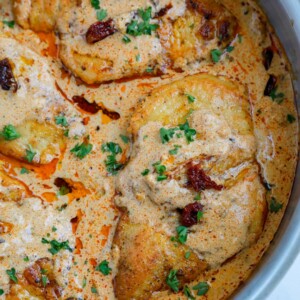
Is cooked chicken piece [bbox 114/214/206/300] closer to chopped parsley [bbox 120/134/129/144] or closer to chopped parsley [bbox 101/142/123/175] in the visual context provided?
chopped parsley [bbox 101/142/123/175]

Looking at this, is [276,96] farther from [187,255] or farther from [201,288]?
[201,288]

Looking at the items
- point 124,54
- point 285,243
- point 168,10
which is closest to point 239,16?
point 168,10

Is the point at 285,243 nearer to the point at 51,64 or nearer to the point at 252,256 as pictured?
the point at 252,256

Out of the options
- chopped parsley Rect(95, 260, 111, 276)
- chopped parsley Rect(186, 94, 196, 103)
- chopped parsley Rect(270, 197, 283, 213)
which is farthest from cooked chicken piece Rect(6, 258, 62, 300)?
chopped parsley Rect(270, 197, 283, 213)

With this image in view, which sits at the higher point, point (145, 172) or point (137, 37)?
point (137, 37)

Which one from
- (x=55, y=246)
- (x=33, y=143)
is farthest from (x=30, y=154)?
(x=55, y=246)

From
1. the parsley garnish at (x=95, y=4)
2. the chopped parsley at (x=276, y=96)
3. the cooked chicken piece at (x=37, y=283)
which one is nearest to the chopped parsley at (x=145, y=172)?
the cooked chicken piece at (x=37, y=283)

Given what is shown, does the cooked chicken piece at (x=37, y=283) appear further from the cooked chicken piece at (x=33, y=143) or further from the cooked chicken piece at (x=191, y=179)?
the cooked chicken piece at (x=33, y=143)
